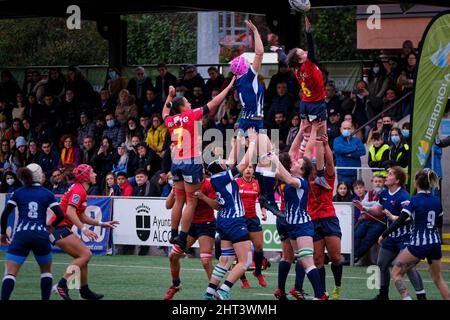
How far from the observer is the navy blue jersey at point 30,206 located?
13.8 meters

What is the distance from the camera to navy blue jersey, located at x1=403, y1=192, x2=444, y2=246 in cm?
1436

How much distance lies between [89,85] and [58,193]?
5124mm

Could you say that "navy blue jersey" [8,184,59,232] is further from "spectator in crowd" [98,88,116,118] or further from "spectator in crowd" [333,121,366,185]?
"spectator in crowd" [98,88,116,118]

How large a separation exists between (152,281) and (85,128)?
34.8 ft

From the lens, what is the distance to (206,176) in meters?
16.8

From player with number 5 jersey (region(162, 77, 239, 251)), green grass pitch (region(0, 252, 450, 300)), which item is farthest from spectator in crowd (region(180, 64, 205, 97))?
player with number 5 jersey (region(162, 77, 239, 251))

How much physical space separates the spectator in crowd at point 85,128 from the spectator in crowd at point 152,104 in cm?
160

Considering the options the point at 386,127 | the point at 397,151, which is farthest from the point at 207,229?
the point at 386,127

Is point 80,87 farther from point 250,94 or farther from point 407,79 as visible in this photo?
point 250,94

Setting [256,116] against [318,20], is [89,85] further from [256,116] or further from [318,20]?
[318,20]

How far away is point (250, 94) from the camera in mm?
15953

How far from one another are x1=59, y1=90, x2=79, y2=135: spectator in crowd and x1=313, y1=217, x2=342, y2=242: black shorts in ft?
48.1
